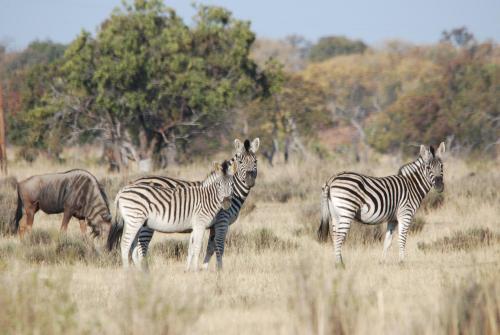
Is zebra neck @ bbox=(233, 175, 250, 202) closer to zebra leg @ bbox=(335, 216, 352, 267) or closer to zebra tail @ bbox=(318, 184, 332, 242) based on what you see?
zebra tail @ bbox=(318, 184, 332, 242)

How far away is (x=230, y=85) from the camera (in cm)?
3123

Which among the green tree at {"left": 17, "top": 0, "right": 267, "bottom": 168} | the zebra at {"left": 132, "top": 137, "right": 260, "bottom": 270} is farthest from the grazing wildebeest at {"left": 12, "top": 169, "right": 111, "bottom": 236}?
the green tree at {"left": 17, "top": 0, "right": 267, "bottom": 168}

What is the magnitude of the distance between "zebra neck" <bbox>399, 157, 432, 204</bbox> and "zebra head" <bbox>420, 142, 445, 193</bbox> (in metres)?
0.08

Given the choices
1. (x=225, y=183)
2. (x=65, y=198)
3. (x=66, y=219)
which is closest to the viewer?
(x=225, y=183)

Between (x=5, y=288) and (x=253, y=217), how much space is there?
39.1ft

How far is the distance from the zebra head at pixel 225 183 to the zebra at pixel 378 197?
1406 millimetres

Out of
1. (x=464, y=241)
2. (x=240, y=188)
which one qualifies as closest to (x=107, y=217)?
(x=240, y=188)

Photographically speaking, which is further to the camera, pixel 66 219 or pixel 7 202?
pixel 7 202

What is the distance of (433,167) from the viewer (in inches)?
492

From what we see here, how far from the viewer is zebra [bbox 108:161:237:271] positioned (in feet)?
35.8

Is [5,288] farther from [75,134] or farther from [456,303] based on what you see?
[75,134]

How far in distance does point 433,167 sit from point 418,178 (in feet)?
0.97

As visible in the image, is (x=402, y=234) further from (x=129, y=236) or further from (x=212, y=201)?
(x=129, y=236)

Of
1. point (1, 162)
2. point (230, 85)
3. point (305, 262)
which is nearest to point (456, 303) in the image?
point (305, 262)
